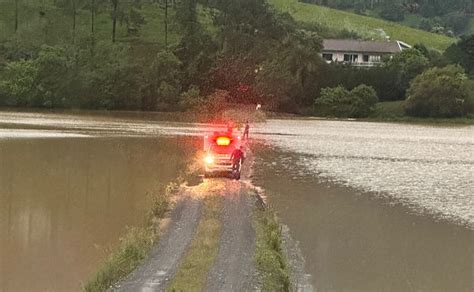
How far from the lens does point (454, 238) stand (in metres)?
18.9

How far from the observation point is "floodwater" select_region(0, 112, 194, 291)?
1438cm

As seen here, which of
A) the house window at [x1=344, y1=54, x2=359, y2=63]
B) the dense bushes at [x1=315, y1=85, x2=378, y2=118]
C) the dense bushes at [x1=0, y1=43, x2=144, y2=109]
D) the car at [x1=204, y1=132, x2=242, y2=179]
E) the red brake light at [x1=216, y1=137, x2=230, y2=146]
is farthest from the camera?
the house window at [x1=344, y1=54, x2=359, y2=63]

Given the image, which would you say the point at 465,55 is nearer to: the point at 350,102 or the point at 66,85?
the point at 350,102

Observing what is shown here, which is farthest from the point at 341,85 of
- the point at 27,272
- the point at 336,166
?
the point at 27,272

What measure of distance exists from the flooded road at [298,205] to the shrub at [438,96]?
4654 centimetres

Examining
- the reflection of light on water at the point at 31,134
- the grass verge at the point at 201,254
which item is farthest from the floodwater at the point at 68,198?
the grass verge at the point at 201,254

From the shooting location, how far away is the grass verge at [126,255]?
12438 millimetres

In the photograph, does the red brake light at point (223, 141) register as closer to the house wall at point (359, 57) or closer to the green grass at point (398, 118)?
the green grass at point (398, 118)

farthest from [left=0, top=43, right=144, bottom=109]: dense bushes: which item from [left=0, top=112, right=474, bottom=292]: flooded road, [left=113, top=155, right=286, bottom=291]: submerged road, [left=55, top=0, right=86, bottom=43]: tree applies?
[left=113, top=155, right=286, bottom=291]: submerged road

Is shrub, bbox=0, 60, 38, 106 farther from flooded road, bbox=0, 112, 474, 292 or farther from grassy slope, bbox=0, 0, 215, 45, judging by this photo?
flooded road, bbox=0, 112, 474, 292

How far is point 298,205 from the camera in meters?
23.6

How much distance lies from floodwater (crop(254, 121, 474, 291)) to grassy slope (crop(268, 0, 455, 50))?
117 metres

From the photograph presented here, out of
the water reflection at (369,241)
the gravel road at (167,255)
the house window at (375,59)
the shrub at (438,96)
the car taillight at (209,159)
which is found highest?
the house window at (375,59)

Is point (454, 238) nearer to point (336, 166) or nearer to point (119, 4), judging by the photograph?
point (336, 166)
